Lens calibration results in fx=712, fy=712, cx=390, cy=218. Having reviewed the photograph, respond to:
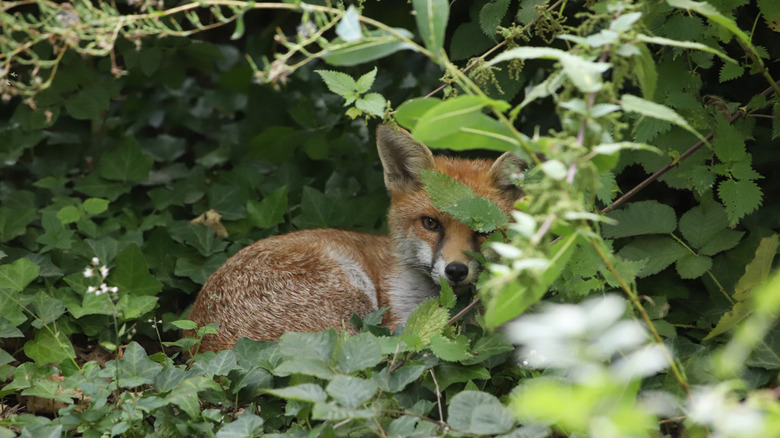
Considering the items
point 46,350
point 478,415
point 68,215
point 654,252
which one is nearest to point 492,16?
point 654,252

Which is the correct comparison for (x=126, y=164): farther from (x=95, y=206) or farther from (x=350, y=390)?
(x=350, y=390)

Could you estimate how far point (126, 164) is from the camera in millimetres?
4914

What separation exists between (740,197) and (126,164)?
383 cm

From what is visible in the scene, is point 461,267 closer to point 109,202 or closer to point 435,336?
point 435,336

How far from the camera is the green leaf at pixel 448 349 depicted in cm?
264

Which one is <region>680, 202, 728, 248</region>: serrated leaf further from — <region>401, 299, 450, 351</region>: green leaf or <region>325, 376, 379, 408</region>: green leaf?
<region>325, 376, 379, 408</region>: green leaf

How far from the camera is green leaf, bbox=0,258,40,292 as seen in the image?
354 centimetres

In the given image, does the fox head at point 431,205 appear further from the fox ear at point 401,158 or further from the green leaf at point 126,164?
the green leaf at point 126,164

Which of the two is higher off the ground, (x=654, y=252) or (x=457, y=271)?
(x=654, y=252)

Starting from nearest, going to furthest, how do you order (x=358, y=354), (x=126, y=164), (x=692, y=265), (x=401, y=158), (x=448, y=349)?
1. (x=358, y=354)
2. (x=448, y=349)
3. (x=692, y=265)
4. (x=401, y=158)
5. (x=126, y=164)

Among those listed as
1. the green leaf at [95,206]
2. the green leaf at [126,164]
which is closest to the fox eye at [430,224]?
the green leaf at [95,206]

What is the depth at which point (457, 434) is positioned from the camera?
2.23m

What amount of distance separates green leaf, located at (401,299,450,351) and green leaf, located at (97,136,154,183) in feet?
9.14

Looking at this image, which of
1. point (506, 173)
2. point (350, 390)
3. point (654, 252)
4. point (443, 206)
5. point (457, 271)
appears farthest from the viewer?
point (506, 173)
